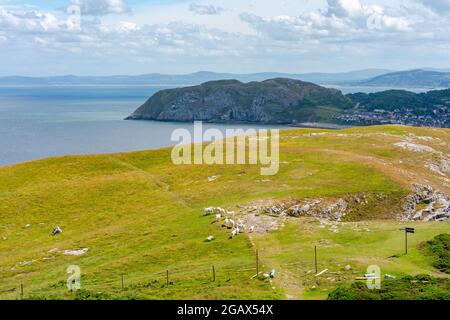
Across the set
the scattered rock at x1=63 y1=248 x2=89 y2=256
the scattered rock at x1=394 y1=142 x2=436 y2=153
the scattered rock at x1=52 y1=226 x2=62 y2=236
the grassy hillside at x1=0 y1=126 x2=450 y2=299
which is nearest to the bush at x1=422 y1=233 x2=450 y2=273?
the grassy hillside at x1=0 y1=126 x2=450 y2=299

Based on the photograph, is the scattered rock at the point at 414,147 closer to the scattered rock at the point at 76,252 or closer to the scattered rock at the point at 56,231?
the scattered rock at the point at 56,231

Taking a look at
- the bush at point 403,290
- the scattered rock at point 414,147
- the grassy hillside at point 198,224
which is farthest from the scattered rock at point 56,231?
the scattered rock at point 414,147

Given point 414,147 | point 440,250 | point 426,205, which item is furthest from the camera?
point 414,147

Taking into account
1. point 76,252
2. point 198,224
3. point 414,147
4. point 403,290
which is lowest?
point 76,252

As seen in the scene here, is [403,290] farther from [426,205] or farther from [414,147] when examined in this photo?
[414,147]

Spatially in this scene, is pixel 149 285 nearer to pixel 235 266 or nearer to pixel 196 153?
pixel 235 266

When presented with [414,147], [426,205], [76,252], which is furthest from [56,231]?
[414,147]

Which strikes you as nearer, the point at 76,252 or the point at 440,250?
the point at 440,250
